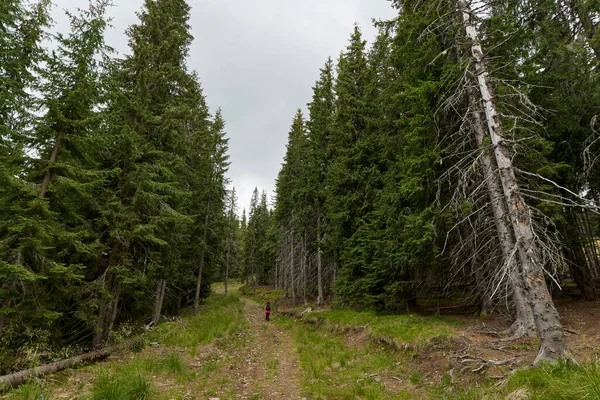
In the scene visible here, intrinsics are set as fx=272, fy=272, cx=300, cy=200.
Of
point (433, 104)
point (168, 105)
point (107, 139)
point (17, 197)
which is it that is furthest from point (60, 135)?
point (433, 104)

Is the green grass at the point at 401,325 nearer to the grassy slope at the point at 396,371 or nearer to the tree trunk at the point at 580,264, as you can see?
the grassy slope at the point at 396,371

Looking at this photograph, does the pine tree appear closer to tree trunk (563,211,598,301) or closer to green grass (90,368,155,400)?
tree trunk (563,211,598,301)

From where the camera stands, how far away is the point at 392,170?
14.5 m

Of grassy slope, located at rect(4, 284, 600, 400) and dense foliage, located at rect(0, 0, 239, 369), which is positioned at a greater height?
dense foliage, located at rect(0, 0, 239, 369)

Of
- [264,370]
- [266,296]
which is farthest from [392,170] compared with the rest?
[266,296]

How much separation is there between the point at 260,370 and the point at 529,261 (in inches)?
346

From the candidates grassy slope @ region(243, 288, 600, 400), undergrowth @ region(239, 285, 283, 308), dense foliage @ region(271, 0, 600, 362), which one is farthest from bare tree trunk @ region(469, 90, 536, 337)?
undergrowth @ region(239, 285, 283, 308)

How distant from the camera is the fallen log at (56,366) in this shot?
6766mm

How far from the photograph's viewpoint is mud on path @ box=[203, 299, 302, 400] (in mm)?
7430

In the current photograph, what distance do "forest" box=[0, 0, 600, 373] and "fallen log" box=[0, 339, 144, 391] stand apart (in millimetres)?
533

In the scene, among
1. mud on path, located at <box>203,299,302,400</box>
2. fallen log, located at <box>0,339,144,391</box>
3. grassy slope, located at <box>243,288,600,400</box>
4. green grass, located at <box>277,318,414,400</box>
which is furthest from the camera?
mud on path, located at <box>203,299,302,400</box>

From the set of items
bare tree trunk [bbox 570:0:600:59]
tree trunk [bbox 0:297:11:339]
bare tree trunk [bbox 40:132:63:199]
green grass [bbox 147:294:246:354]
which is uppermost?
bare tree trunk [bbox 570:0:600:59]

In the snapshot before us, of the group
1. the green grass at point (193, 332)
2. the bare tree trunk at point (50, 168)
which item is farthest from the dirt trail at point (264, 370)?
the bare tree trunk at point (50, 168)

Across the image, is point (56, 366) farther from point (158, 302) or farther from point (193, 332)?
point (158, 302)
